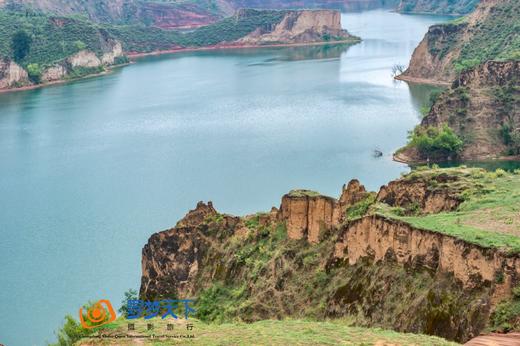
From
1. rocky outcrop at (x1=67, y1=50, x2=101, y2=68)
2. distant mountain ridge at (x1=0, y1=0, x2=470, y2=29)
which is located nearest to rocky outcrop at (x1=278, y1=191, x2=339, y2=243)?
rocky outcrop at (x1=67, y1=50, x2=101, y2=68)

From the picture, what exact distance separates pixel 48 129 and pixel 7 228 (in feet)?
97.0

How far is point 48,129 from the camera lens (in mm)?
72688

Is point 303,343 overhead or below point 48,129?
overhead

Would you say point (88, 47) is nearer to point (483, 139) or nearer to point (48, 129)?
point (48, 129)

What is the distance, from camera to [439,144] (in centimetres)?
5591

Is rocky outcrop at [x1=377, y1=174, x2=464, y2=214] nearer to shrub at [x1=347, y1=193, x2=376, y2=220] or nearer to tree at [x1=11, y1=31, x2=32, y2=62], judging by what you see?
shrub at [x1=347, y1=193, x2=376, y2=220]

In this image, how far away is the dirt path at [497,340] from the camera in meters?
17.5

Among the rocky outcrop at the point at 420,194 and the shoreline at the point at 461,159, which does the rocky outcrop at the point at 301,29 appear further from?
the rocky outcrop at the point at 420,194

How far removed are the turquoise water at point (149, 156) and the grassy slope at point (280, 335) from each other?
13.5m

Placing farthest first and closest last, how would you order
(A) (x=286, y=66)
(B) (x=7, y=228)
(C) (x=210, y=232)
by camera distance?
1. (A) (x=286, y=66)
2. (B) (x=7, y=228)
3. (C) (x=210, y=232)

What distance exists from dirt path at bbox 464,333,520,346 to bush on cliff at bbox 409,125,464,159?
125 ft

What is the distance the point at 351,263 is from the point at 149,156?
3722cm

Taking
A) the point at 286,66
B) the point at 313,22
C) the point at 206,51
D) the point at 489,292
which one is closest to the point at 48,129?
the point at 286,66

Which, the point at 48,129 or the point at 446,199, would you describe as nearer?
the point at 446,199
